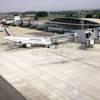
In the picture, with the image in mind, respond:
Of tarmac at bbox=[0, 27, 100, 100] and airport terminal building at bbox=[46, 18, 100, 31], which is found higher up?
airport terminal building at bbox=[46, 18, 100, 31]

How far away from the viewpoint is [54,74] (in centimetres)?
2141

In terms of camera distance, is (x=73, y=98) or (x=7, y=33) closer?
(x=73, y=98)

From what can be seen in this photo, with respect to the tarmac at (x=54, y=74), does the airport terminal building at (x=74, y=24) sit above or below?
above

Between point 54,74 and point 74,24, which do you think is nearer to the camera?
point 54,74

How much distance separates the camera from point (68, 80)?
19484 mm

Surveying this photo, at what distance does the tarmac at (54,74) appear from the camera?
16594mm

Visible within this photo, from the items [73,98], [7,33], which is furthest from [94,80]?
[7,33]

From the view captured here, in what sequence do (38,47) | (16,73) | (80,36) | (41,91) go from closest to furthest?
(41,91), (16,73), (38,47), (80,36)

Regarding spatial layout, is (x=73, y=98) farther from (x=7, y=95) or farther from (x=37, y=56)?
(x=37, y=56)

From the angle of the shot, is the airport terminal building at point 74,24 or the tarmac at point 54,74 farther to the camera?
the airport terminal building at point 74,24

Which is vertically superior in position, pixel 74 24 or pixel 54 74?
pixel 74 24

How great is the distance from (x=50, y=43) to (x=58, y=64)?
13519 mm

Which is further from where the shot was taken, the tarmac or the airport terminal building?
the airport terminal building

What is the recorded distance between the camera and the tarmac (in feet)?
54.4
